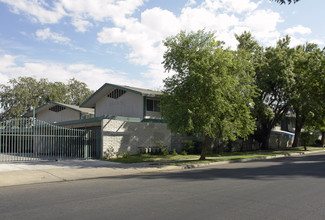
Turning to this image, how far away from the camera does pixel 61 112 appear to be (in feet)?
116

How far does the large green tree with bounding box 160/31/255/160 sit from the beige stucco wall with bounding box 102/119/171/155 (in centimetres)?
469

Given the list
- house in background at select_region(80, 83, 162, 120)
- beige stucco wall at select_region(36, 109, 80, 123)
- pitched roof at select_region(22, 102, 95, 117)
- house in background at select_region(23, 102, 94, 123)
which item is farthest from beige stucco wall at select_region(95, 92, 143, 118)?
beige stucco wall at select_region(36, 109, 80, 123)

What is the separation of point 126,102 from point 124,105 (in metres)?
0.43

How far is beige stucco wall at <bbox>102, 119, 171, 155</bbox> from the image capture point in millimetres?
20641

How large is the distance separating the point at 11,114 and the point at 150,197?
53396 millimetres

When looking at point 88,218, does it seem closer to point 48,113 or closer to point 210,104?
point 210,104

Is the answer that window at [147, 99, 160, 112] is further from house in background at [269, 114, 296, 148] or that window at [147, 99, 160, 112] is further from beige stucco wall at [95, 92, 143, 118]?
house in background at [269, 114, 296, 148]

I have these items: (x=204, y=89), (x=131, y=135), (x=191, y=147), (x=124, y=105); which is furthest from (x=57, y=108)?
(x=204, y=89)

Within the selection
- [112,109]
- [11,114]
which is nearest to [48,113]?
[112,109]

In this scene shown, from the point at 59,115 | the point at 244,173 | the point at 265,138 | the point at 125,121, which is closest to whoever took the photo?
the point at 244,173

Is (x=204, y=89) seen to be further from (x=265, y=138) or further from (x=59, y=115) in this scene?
(x=59, y=115)

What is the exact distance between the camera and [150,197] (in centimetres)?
743

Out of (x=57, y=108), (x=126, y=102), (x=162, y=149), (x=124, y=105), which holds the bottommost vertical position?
(x=162, y=149)

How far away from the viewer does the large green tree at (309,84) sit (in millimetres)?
29281
